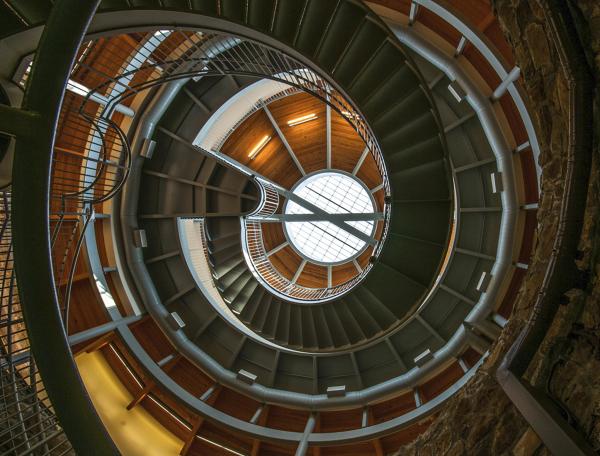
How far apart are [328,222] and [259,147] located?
5207 millimetres

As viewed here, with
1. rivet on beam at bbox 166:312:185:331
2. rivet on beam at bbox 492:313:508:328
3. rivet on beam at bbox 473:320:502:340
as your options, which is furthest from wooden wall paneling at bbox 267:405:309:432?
rivet on beam at bbox 492:313:508:328

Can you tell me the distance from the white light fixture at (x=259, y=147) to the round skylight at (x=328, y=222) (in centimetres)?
305

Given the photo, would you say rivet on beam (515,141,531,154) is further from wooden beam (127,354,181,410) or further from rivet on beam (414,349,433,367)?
wooden beam (127,354,181,410)

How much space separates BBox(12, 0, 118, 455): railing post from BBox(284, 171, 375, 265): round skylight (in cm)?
1416

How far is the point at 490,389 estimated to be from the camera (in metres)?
3.24

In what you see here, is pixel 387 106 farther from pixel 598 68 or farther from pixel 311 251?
pixel 311 251

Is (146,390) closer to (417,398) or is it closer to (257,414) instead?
(257,414)

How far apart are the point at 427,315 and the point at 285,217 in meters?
6.38

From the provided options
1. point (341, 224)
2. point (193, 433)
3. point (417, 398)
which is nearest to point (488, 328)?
point (417, 398)

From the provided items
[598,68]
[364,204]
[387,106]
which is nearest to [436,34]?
[387,106]

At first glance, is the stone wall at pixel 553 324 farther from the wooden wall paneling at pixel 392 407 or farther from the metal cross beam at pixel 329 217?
the metal cross beam at pixel 329 217

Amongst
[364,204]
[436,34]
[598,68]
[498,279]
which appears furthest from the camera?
[364,204]

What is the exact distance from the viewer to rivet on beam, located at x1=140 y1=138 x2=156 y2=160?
29.2 ft

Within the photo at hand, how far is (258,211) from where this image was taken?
12.0 meters
